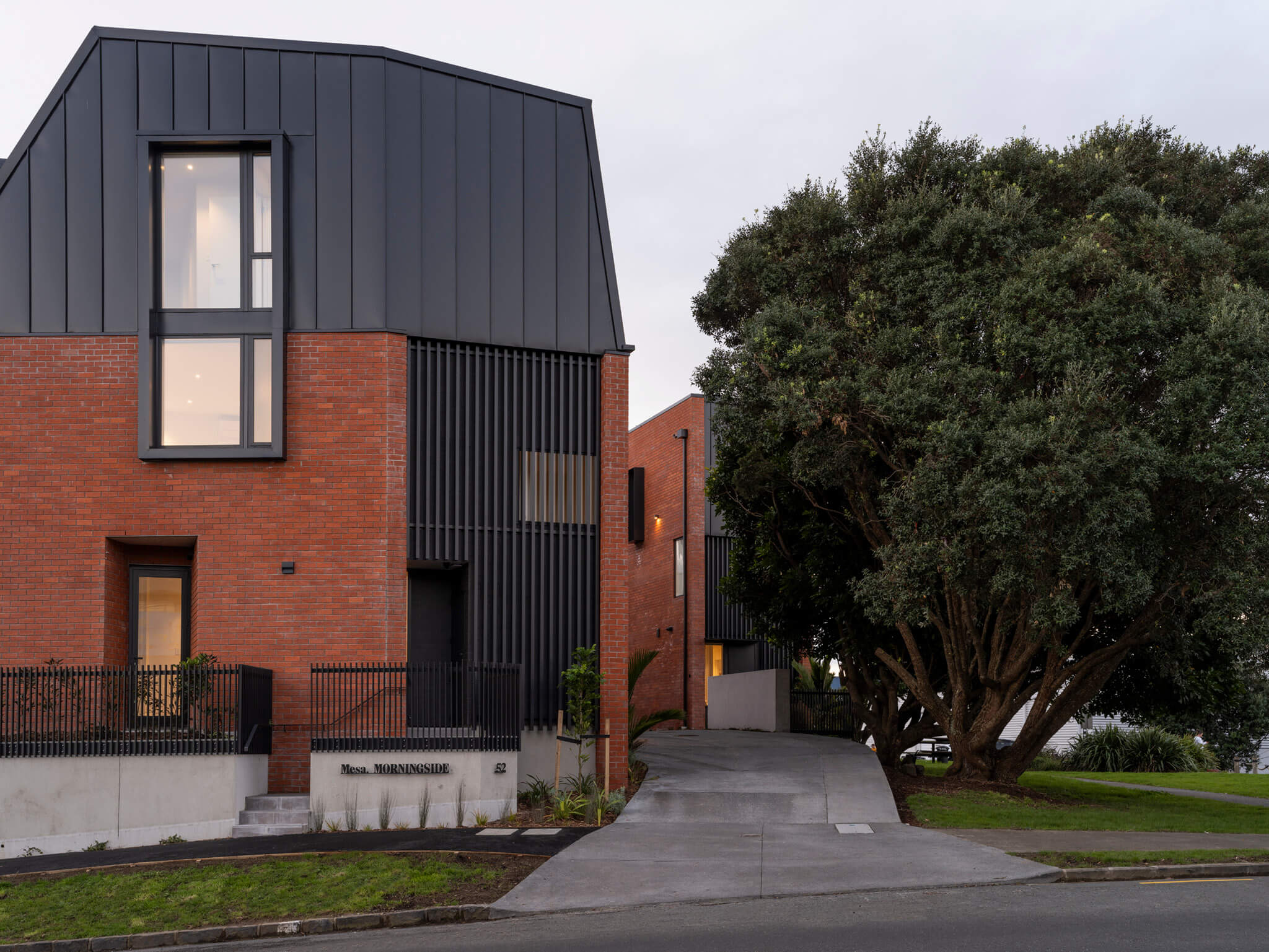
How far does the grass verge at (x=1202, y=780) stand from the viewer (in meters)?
24.5

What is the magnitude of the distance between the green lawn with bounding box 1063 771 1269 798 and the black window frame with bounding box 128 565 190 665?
19.2 meters

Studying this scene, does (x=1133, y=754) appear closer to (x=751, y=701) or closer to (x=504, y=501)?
(x=751, y=701)

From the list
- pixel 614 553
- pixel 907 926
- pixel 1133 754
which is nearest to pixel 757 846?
pixel 907 926

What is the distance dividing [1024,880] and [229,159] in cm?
1515

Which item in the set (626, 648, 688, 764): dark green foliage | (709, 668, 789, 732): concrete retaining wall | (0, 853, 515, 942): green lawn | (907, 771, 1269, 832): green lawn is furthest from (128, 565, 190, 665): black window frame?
(709, 668, 789, 732): concrete retaining wall

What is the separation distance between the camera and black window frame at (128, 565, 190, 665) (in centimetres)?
1923

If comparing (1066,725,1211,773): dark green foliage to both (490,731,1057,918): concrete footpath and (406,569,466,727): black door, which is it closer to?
(490,731,1057,918): concrete footpath

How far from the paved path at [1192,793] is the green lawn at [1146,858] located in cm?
797

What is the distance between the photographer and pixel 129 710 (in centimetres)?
1700

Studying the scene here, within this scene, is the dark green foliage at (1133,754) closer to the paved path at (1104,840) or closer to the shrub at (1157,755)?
the shrub at (1157,755)

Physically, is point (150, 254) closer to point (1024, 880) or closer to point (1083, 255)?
point (1083, 255)

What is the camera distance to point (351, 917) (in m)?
11.1

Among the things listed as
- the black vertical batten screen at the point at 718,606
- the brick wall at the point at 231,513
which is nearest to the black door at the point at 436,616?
the brick wall at the point at 231,513

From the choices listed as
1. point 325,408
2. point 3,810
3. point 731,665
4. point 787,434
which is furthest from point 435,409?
point 731,665
